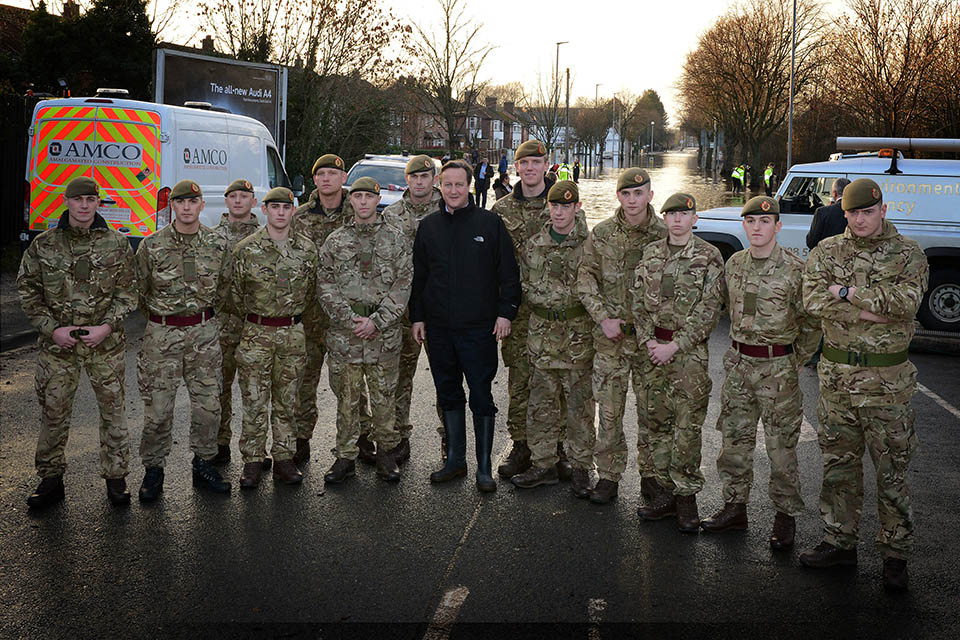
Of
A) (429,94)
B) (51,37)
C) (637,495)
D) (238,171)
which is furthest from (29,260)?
(429,94)

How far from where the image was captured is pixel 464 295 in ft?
19.8

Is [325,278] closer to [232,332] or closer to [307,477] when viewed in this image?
[232,332]

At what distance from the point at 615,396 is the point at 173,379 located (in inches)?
111

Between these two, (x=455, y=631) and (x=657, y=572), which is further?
(x=657, y=572)

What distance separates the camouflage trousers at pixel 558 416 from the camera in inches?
237

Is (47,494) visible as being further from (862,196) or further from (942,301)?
(942,301)

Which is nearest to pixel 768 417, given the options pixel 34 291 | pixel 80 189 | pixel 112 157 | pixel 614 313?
pixel 614 313

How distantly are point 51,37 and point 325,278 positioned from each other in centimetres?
2039

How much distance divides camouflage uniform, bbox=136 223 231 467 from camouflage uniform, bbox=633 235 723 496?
2.78m

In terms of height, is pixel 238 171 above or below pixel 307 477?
above

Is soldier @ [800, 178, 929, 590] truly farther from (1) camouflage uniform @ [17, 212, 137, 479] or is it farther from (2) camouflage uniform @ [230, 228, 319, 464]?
(1) camouflage uniform @ [17, 212, 137, 479]

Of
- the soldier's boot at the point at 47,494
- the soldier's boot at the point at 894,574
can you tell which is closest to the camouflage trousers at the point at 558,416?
the soldier's boot at the point at 894,574

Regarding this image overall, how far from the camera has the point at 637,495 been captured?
19.8 feet

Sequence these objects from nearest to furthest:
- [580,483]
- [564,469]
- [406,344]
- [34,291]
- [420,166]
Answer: [34,291] < [580,483] < [564,469] < [420,166] < [406,344]
